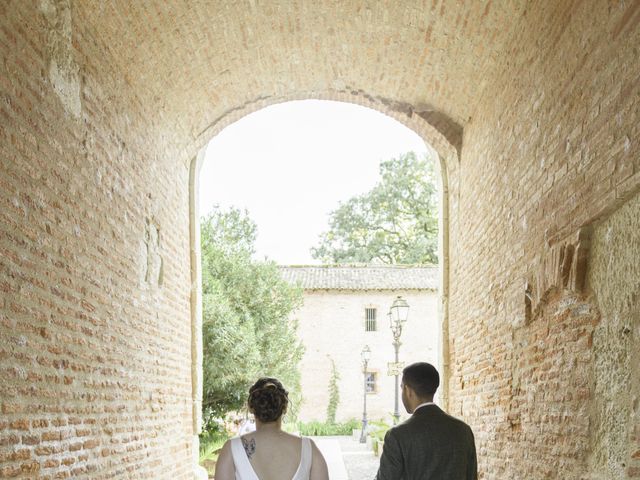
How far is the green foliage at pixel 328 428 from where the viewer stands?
27659mm

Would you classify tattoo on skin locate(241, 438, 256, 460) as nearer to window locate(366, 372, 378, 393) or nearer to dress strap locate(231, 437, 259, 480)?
dress strap locate(231, 437, 259, 480)

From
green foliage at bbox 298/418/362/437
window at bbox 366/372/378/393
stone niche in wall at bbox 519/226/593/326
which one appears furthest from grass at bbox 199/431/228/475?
window at bbox 366/372/378/393

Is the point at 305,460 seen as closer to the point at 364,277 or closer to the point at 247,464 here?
the point at 247,464

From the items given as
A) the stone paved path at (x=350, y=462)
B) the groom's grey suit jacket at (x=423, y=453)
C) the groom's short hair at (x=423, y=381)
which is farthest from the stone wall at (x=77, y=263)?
the stone paved path at (x=350, y=462)

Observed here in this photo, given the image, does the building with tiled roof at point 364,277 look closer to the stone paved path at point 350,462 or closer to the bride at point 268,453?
the stone paved path at point 350,462

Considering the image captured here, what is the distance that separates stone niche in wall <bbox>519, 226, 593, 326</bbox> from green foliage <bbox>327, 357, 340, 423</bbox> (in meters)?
26.9

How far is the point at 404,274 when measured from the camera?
33.5 meters

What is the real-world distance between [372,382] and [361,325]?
2419 millimetres

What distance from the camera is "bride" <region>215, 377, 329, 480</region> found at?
342 cm

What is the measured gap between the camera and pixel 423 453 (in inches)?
149

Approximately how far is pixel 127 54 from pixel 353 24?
2.13 meters

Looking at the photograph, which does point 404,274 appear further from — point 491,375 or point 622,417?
point 622,417

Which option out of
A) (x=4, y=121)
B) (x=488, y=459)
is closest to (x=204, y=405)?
(x=488, y=459)

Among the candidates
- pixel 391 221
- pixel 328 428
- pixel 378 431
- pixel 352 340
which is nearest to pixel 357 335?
pixel 352 340
